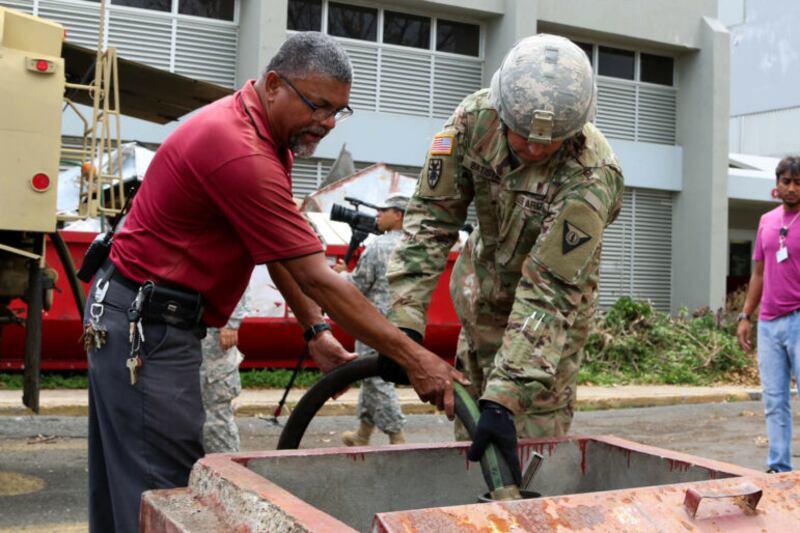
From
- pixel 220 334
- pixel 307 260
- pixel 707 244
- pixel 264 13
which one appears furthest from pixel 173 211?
pixel 707 244

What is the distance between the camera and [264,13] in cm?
1325

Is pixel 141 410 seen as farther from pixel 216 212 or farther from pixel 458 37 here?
pixel 458 37

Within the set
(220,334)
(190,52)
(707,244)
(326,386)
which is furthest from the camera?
(707,244)

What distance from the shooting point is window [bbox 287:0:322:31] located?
14.4 metres

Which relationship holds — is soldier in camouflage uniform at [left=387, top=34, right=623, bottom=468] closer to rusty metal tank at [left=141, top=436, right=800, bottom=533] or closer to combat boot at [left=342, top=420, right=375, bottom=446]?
rusty metal tank at [left=141, top=436, right=800, bottom=533]

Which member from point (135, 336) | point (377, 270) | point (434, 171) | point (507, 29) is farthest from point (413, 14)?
point (135, 336)

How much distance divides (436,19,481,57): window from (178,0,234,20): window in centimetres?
355

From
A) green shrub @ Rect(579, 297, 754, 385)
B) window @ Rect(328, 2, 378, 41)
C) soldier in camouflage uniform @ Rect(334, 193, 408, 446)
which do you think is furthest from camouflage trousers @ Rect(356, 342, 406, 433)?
window @ Rect(328, 2, 378, 41)

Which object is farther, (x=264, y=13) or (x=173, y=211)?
(x=264, y=13)

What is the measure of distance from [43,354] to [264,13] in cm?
595

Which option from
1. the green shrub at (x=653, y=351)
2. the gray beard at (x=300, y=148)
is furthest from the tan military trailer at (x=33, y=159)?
the green shrub at (x=653, y=351)

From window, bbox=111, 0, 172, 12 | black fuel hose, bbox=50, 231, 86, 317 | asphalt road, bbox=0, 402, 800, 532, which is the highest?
window, bbox=111, 0, 172, 12

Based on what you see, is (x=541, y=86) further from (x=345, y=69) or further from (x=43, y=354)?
(x=43, y=354)

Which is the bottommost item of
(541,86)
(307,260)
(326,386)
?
(326,386)
